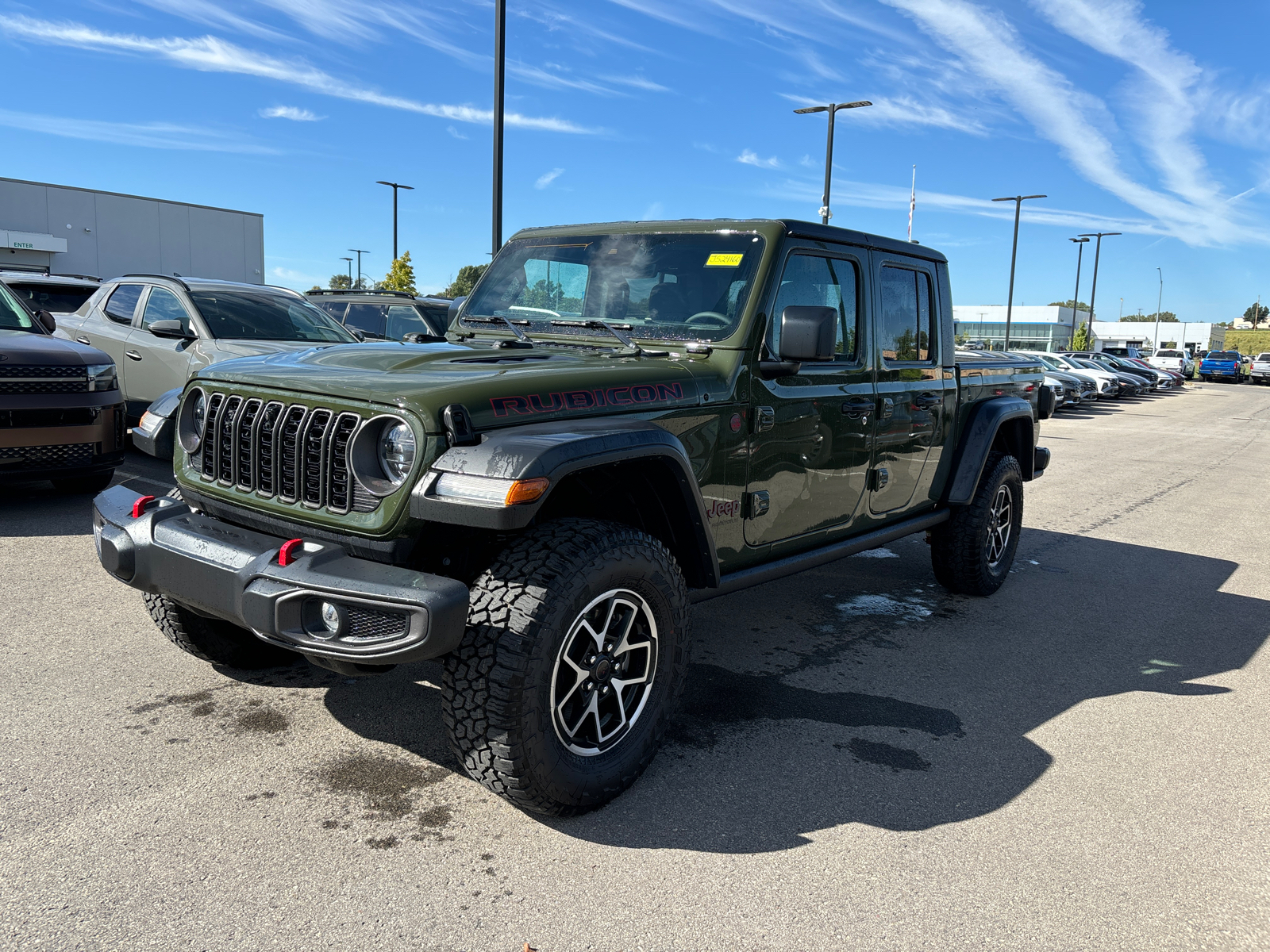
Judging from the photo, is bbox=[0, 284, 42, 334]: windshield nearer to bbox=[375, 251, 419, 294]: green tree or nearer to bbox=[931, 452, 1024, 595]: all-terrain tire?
bbox=[931, 452, 1024, 595]: all-terrain tire

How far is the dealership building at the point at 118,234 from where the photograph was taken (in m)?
38.6

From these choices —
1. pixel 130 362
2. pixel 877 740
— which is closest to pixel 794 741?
pixel 877 740

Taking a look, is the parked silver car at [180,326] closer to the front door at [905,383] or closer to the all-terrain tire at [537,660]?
the front door at [905,383]

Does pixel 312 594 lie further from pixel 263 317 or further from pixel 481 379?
pixel 263 317

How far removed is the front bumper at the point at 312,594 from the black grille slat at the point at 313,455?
164mm

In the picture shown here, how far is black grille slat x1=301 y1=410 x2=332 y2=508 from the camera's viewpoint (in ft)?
9.70

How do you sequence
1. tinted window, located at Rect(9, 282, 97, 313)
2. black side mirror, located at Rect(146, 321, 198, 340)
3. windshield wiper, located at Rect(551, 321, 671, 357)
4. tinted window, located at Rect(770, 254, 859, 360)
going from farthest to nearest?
tinted window, located at Rect(9, 282, 97, 313) → black side mirror, located at Rect(146, 321, 198, 340) → tinted window, located at Rect(770, 254, 859, 360) → windshield wiper, located at Rect(551, 321, 671, 357)

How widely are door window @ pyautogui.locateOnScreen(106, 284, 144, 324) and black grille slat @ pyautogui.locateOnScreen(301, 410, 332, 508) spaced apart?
678 centimetres

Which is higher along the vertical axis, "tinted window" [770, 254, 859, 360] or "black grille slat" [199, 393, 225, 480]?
"tinted window" [770, 254, 859, 360]

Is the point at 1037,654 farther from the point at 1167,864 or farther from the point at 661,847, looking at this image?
the point at 661,847

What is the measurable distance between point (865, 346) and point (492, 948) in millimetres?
3107

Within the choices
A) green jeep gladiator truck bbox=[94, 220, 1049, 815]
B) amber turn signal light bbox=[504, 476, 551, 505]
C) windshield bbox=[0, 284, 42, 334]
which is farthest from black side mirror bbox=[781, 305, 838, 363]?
windshield bbox=[0, 284, 42, 334]

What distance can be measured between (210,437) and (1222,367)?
193ft

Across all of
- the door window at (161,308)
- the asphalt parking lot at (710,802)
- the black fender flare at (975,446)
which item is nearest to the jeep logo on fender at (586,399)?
the asphalt parking lot at (710,802)
